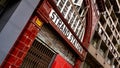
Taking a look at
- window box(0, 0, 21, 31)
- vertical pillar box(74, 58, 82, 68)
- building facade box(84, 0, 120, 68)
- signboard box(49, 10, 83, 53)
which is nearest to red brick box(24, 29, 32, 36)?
window box(0, 0, 21, 31)

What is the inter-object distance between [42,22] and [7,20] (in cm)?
202

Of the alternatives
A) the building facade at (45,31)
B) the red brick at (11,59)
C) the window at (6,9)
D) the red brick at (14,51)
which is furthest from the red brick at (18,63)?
the window at (6,9)

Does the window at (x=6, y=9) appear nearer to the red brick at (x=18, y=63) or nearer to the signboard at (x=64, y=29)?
the red brick at (x=18, y=63)

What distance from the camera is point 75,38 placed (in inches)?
472

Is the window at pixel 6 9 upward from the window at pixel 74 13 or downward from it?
downward

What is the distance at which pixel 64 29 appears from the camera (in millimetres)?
10688

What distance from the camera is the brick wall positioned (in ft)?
24.3

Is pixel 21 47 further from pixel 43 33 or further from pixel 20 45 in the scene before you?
pixel 43 33

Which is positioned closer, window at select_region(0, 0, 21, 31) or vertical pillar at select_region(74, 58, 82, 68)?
window at select_region(0, 0, 21, 31)

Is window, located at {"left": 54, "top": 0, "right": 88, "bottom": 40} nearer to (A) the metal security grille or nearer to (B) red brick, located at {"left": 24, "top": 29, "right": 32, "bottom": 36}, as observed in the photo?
(A) the metal security grille

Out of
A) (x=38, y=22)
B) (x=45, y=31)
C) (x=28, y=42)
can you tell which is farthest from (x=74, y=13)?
(x=28, y=42)

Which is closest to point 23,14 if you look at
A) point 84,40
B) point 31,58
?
point 31,58

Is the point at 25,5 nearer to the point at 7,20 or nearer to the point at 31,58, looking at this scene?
the point at 7,20

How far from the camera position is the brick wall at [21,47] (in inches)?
292
